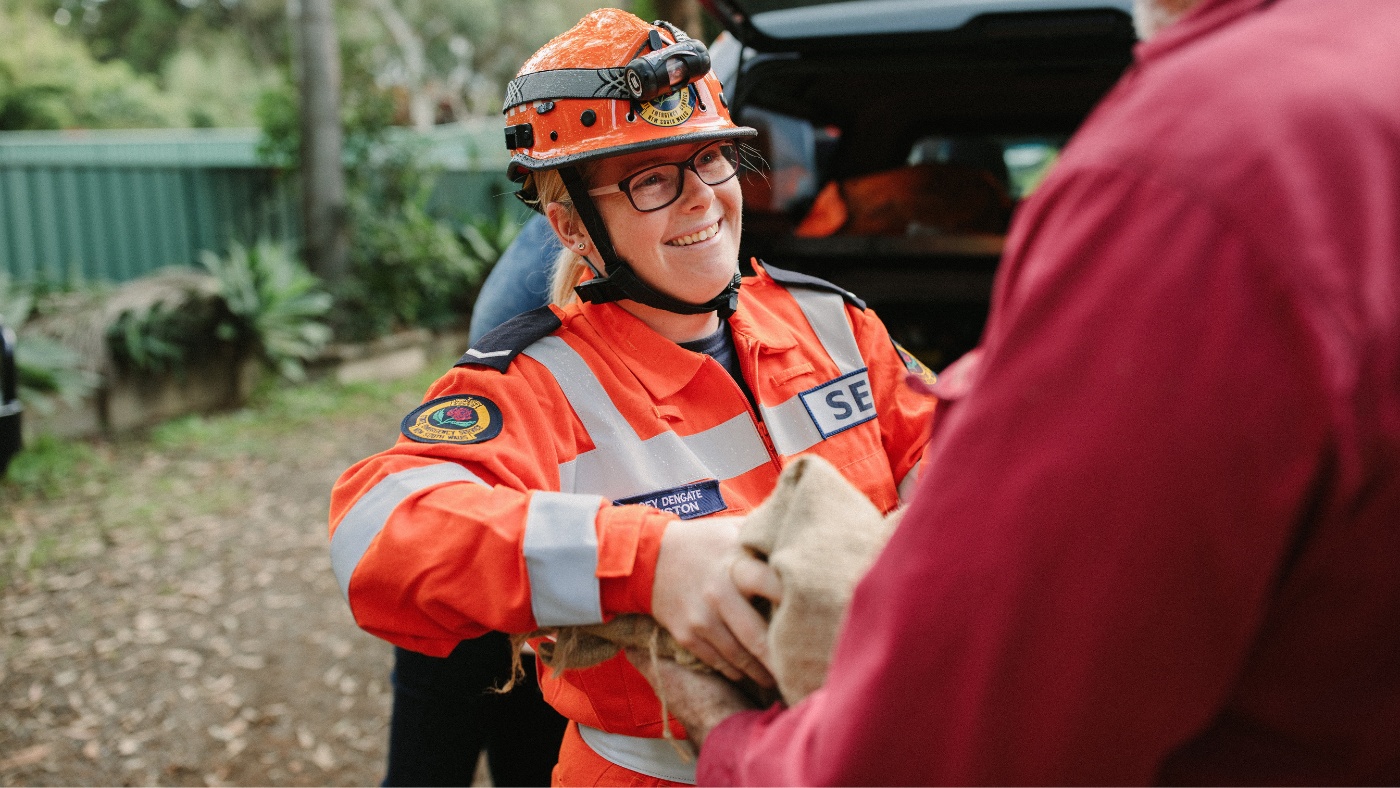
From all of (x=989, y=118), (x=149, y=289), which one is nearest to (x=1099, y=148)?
(x=989, y=118)

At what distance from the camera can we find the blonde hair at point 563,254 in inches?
71.5

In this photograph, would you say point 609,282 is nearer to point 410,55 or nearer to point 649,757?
point 649,757

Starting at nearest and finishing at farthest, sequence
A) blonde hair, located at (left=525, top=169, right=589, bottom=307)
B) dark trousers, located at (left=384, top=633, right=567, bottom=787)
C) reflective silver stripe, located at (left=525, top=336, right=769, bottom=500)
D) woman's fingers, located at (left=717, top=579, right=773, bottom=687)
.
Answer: woman's fingers, located at (left=717, top=579, right=773, bottom=687)
reflective silver stripe, located at (left=525, top=336, right=769, bottom=500)
blonde hair, located at (left=525, top=169, right=589, bottom=307)
dark trousers, located at (left=384, top=633, right=567, bottom=787)

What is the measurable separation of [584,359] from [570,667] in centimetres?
56

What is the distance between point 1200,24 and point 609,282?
120 centimetres

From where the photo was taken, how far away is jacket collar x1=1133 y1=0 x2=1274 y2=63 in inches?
25.5

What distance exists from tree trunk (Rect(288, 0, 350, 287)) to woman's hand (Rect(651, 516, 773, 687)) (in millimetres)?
8279

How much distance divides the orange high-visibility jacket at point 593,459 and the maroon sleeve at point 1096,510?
1.72 ft

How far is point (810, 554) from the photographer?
0.95m

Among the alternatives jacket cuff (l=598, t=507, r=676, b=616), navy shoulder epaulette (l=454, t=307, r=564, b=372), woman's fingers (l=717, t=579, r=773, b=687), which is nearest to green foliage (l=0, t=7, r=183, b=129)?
navy shoulder epaulette (l=454, t=307, r=564, b=372)

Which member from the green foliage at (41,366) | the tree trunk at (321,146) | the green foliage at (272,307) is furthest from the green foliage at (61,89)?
the green foliage at (41,366)

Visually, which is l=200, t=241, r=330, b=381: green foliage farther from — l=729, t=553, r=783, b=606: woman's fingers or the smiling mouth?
l=729, t=553, r=783, b=606: woman's fingers

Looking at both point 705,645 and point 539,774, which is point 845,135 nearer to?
point 539,774

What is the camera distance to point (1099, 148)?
618 mm
